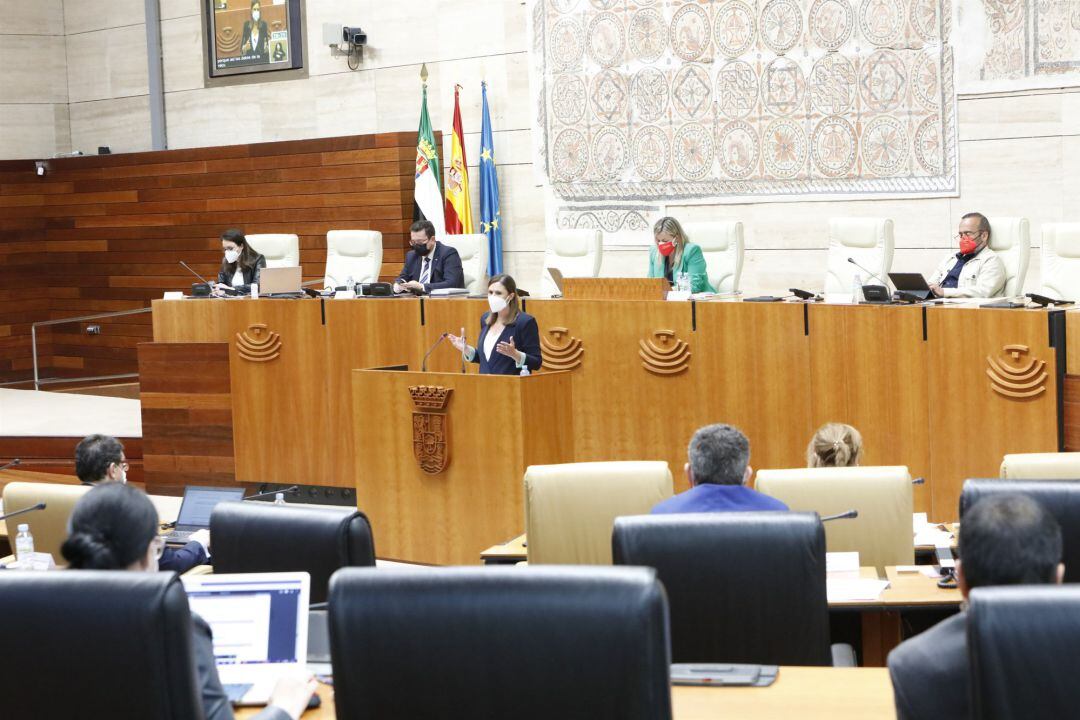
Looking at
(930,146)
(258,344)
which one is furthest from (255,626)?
(930,146)

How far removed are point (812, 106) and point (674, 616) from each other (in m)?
7.06

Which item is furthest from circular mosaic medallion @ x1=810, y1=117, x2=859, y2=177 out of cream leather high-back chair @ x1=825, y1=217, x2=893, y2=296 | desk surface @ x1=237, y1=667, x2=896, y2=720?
desk surface @ x1=237, y1=667, x2=896, y2=720

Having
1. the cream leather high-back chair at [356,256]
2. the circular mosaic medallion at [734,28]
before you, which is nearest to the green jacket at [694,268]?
the circular mosaic medallion at [734,28]

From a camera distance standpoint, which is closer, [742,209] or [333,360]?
[333,360]

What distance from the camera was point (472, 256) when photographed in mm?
9562

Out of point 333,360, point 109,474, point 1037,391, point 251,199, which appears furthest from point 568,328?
point 251,199

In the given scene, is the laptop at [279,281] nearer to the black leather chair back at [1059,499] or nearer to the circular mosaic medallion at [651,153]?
the circular mosaic medallion at [651,153]

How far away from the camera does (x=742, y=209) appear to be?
32.7 feet

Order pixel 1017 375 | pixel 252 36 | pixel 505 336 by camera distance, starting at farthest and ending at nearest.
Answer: pixel 252 36 → pixel 505 336 → pixel 1017 375

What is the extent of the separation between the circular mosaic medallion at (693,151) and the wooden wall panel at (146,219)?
7.99 feet

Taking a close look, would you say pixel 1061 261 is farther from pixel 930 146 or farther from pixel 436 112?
pixel 436 112

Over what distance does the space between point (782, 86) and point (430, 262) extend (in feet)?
9.68

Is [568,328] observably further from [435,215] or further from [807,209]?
[435,215]

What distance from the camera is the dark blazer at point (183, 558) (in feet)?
14.1
